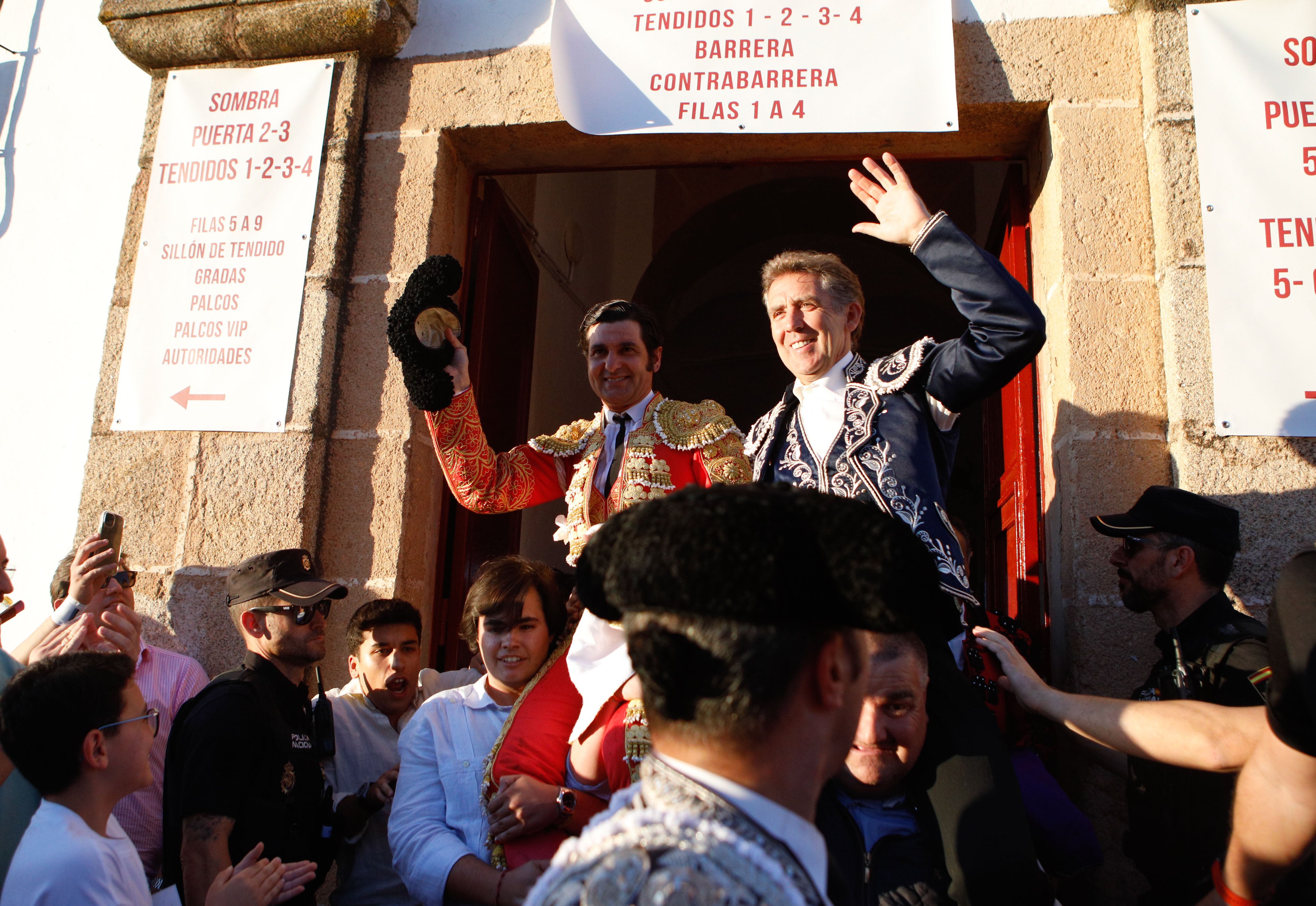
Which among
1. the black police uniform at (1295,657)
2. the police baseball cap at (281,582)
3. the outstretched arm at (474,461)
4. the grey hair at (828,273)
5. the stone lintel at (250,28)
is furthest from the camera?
the stone lintel at (250,28)

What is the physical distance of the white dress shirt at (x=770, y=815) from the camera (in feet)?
3.74

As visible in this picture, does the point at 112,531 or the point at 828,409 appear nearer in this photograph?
the point at 828,409

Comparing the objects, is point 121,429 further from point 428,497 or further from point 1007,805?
point 1007,805

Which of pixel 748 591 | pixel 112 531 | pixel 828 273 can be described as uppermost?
pixel 828 273

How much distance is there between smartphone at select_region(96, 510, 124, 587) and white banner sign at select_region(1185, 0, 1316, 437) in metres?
3.44

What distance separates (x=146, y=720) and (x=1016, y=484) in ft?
9.90

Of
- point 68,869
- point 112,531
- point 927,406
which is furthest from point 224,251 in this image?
point 927,406

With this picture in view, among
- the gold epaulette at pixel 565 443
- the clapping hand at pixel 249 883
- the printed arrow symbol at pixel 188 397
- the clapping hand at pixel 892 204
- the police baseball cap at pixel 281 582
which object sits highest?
the clapping hand at pixel 892 204

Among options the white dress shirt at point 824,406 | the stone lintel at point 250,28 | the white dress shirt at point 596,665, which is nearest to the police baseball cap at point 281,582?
the white dress shirt at point 596,665

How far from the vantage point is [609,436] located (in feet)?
10.3

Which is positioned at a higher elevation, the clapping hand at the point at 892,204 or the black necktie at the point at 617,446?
the clapping hand at the point at 892,204

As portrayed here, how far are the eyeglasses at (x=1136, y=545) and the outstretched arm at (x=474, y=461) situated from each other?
177cm

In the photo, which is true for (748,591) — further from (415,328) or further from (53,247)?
(53,247)

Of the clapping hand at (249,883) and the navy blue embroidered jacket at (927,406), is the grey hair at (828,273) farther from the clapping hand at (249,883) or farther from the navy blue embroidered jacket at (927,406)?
the clapping hand at (249,883)
